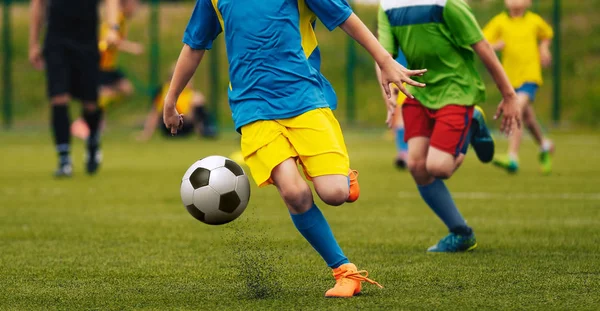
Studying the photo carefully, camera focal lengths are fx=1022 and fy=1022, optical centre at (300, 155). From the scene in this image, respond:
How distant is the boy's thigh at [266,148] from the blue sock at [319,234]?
0.22 m

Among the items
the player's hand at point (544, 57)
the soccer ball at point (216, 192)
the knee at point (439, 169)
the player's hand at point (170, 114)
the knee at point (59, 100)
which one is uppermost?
the player's hand at point (170, 114)

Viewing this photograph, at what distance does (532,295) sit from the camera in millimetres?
4215

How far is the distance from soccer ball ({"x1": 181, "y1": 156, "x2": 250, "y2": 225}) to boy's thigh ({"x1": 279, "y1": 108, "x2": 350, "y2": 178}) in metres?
0.33

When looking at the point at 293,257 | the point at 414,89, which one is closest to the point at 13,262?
the point at 293,257

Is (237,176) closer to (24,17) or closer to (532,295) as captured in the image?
(532,295)

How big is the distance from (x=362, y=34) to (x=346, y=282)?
104cm

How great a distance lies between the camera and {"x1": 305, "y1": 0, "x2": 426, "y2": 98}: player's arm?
409 centimetres

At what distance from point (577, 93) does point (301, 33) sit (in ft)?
60.0

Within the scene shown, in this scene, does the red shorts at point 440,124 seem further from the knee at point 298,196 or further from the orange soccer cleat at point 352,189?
the knee at point 298,196

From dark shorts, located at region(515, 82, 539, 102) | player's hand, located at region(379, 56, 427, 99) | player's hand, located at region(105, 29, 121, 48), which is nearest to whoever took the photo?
player's hand, located at region(379, 56, 427, 99)

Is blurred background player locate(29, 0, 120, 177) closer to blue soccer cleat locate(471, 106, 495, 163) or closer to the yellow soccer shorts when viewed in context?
blue soccer cleat locate(471, 106, 495, 163)

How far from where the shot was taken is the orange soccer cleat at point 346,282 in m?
4.25

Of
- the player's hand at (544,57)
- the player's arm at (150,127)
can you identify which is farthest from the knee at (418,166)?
the player's arm at (150,127)

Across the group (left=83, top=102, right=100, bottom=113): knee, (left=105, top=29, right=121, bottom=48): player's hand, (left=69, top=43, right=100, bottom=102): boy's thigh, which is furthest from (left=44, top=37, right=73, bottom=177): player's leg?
(left=105, top=29, right=121, bottom=48): player's hand
